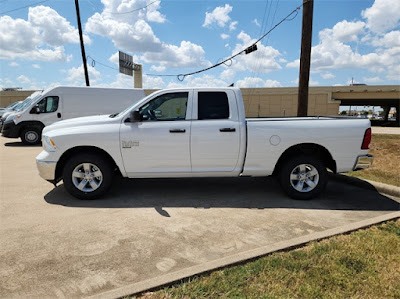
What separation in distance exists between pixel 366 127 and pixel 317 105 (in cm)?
2923

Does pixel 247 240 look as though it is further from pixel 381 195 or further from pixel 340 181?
pixel 340 181

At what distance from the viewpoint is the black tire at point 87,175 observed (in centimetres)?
466

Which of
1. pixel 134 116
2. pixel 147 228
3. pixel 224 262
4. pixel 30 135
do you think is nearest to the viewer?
pixel 224 262

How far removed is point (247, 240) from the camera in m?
3.39

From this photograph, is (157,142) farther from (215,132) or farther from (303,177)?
(303,177)

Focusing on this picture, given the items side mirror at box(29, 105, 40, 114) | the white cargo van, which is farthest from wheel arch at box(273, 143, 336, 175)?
side mirror at box(29, 105, 40, 114)

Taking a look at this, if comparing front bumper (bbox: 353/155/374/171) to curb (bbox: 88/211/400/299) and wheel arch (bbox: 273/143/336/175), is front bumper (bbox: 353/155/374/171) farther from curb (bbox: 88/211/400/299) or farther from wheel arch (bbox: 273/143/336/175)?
curb (bbox: 88/211/400/299)

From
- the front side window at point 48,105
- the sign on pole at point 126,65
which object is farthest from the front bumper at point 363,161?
the sign on pole at point 126,65

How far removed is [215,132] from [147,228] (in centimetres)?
188

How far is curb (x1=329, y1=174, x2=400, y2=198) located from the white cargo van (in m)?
9.68

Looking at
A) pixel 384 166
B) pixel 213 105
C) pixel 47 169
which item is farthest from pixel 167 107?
pixel 384 166

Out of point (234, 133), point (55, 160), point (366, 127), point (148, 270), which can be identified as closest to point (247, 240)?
point (148, 270)

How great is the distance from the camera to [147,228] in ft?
12.2

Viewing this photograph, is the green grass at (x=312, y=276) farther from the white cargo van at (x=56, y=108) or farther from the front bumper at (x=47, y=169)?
the white cargo van at (x=56, y=108)
